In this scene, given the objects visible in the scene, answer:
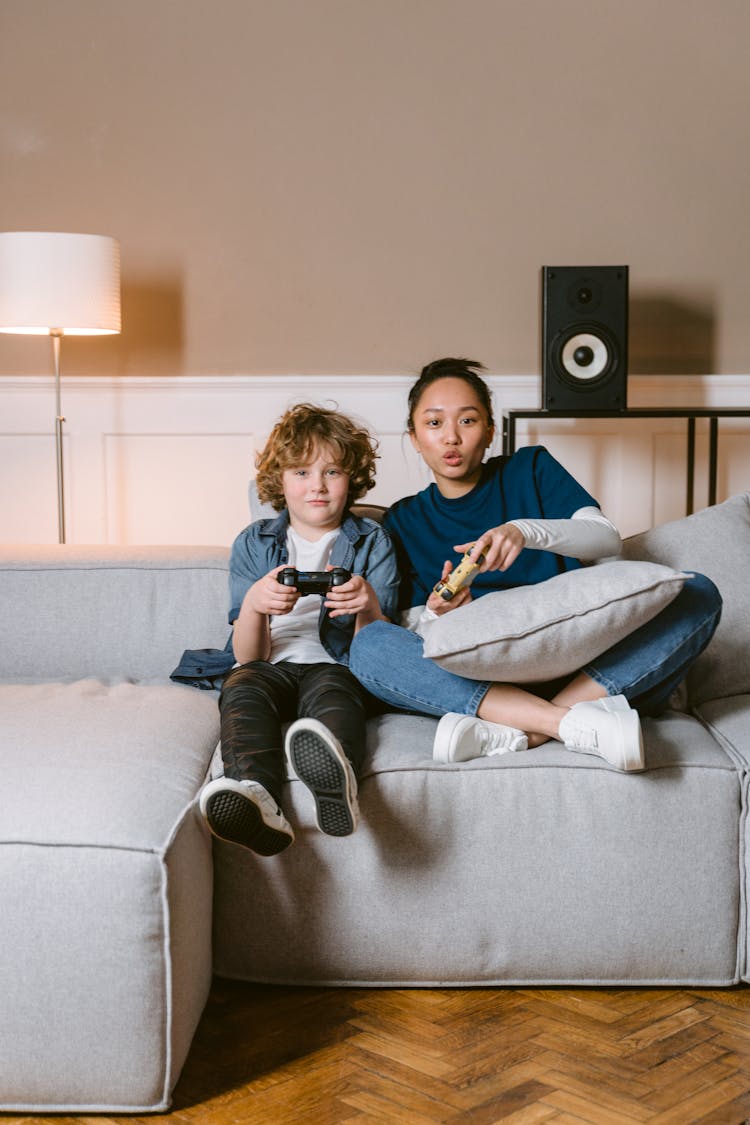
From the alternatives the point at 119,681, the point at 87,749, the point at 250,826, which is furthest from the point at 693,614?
the point at 119,681

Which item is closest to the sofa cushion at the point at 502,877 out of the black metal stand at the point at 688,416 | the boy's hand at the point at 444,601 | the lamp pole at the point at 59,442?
the boy's hand at the point at 444,601

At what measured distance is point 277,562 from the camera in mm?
2123

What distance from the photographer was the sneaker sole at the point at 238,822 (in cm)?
150

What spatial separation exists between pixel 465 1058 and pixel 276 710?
59cm

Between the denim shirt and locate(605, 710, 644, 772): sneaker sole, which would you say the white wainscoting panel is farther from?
locate(605, 710, 644, 772): sneaker sole

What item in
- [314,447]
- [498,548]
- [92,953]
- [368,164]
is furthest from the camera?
[368,164]

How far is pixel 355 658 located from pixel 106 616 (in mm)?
679

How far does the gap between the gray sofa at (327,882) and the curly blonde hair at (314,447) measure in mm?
488

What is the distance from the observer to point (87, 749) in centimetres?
163

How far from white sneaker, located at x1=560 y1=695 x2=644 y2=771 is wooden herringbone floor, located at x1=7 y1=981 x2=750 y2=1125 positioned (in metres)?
0.36

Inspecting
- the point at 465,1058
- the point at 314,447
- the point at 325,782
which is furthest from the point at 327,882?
the point at 314,447

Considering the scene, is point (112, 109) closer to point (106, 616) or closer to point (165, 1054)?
point (106, 616)

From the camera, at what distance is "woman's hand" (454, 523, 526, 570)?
6.18 feet

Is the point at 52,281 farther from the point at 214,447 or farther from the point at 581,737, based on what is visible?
the point at 581,737
